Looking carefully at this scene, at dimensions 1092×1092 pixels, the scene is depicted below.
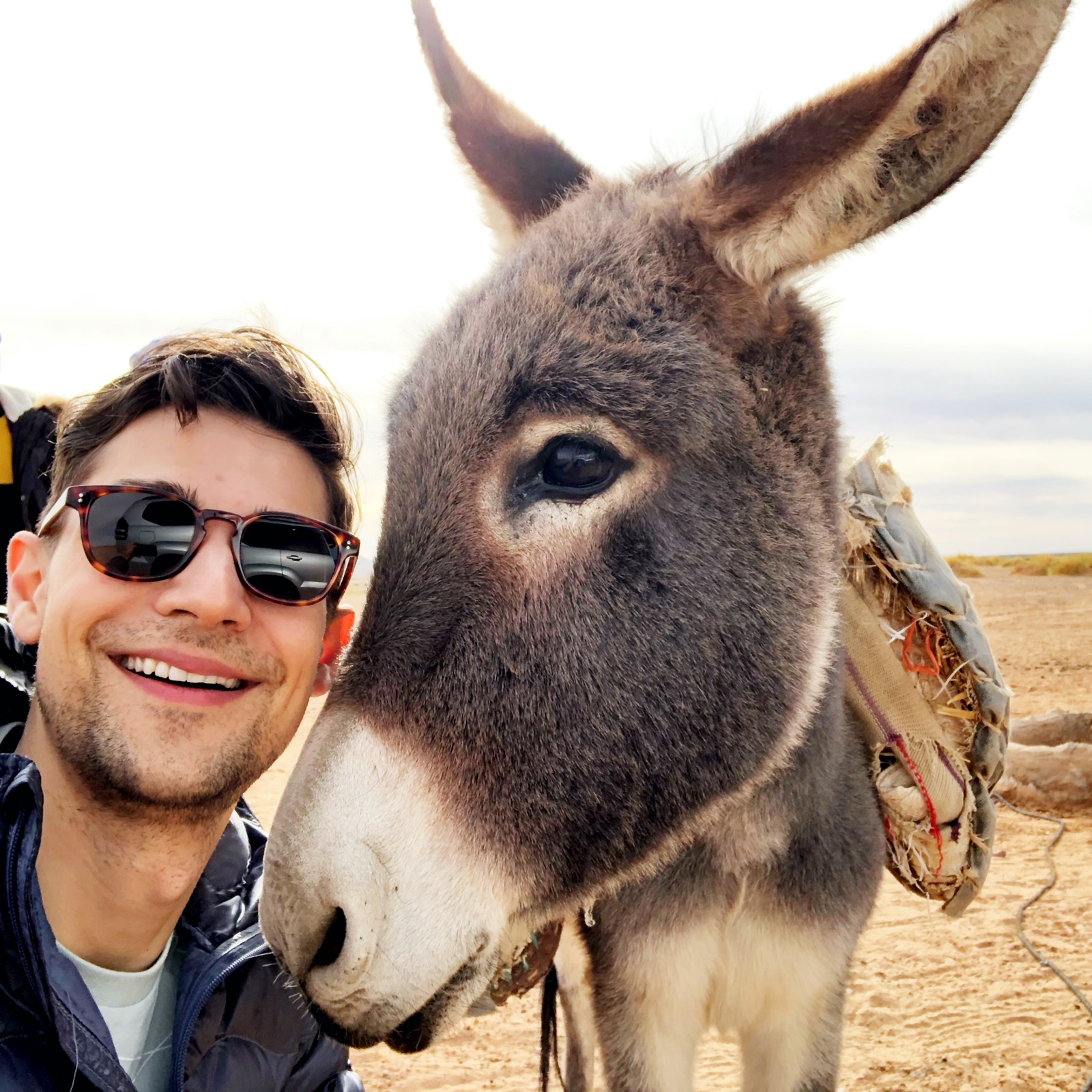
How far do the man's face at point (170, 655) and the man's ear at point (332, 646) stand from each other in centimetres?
32

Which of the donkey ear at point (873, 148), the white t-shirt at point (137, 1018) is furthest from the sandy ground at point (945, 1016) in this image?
the donkey ear at point (873, 148)

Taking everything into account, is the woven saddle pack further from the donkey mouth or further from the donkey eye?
the donkey mouth

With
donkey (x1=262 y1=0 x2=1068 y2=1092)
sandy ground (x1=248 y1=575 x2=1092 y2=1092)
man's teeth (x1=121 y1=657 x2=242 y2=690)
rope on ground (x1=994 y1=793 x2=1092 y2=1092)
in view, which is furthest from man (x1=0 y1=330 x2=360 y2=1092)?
rope on ground (x1=994 y1=793 x2=1092 y2=1092)

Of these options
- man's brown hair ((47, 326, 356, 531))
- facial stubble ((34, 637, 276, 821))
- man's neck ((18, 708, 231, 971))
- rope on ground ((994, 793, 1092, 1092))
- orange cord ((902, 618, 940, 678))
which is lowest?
rope on ground ((994, 793, 1092, 1092))

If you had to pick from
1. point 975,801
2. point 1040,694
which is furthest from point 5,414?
point 1040,694

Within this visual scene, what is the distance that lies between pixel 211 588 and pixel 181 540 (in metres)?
0.13

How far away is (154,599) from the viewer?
6.19 feet

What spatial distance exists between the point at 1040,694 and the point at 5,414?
A: 11827 mm

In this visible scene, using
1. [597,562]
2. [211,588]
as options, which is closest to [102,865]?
[211,588]

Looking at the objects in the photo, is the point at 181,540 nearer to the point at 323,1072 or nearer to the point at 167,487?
the point at 167,487

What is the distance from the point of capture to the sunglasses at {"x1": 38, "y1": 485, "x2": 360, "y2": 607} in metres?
1.87

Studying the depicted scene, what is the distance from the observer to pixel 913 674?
9.26 ft

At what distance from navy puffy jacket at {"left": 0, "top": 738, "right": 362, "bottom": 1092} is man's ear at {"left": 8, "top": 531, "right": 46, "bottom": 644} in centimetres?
52

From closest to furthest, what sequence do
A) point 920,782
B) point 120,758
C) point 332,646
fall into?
point 120,758, point 332,646, point 920,782
